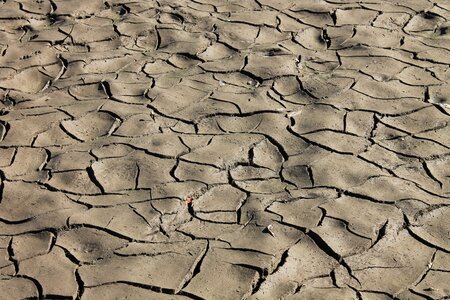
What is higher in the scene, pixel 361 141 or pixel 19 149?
pixel 361 141

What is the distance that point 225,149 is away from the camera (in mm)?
4250

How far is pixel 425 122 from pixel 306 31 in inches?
50.9

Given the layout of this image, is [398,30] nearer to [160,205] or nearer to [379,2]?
[379,2]

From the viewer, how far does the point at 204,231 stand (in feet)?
12.1

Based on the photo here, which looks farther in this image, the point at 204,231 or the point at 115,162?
the point at 115,162

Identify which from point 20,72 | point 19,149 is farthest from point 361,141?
point 20,72

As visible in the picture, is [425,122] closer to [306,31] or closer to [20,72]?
[306,31]

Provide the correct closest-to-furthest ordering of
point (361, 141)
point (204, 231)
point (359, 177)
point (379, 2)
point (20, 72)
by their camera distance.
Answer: point (204, 231) < point (359, 177) < point (361, 141) < point (20, 72) < point (379, 2)

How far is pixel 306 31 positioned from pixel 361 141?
138cm

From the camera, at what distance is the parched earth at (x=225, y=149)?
3445 mm

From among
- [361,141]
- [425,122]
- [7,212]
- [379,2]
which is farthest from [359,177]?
[379,2]

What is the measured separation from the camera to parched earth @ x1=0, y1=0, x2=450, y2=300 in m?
3.45

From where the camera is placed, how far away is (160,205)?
387cm

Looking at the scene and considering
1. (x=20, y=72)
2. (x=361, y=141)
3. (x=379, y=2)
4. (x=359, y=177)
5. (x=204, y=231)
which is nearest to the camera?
(x=204, y=231)
